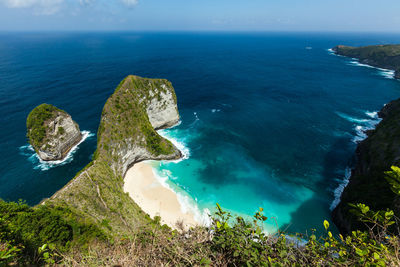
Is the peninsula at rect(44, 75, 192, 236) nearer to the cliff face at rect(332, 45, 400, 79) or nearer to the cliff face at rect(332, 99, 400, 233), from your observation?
the cliff face at rect(332, 99, 400, 233)

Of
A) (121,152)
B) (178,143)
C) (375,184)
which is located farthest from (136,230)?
(375,184)

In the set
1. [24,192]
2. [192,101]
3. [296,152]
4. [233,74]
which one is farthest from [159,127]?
[233,74]

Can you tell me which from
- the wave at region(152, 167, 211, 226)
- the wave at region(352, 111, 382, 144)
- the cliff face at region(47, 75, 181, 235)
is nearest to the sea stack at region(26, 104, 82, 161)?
the cliff face at region(47, 75, 181, 235)

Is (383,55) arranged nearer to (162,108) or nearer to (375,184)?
(375,184)

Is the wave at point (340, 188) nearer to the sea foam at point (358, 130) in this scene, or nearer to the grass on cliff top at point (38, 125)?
the sea foam at point (358, 130)

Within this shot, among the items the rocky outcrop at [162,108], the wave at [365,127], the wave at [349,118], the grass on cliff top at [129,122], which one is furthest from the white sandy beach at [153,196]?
the wave at [349,118]

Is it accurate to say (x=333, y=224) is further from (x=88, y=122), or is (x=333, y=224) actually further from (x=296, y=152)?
(x=88, y=122)
